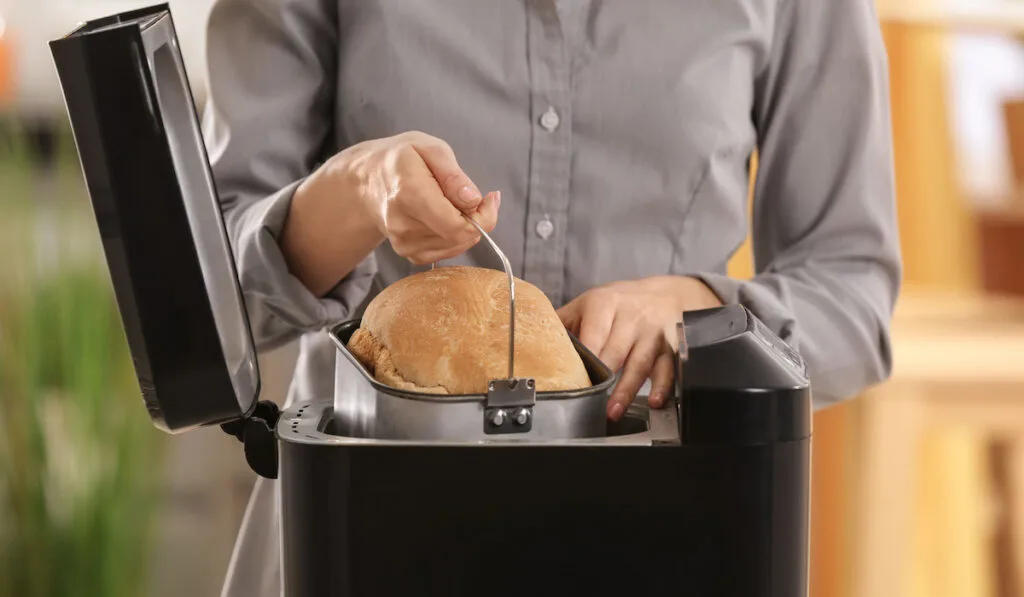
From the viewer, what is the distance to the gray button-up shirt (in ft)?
2.51

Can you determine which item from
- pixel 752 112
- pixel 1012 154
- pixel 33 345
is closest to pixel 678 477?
pixel 752 112

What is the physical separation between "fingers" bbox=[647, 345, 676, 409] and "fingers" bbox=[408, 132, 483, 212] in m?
0.12

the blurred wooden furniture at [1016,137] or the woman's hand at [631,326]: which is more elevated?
the woman's hand at [631,326]

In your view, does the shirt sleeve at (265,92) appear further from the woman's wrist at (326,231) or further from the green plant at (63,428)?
the green plant at (63,428)

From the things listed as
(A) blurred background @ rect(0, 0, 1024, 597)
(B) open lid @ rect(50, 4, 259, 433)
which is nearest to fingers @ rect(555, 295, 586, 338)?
(B) open lid @ rect(50, 4, 259, 433)

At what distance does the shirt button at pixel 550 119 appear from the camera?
77 centimetres

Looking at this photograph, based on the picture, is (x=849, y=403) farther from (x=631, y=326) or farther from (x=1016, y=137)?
(x=631, y=326)

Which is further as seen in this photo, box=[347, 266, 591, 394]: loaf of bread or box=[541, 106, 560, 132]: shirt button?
box=[541, 106, 560, 132]: shirt button

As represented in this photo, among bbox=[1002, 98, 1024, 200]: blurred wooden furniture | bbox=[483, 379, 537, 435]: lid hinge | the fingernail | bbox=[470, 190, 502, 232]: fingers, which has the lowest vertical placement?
bbox=[1002, 98, 1024, 200]: blurred wooden furniture

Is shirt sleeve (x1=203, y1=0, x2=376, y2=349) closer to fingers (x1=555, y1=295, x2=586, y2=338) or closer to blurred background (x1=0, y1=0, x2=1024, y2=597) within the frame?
fingers (x1=555, y1=295, x2=586, y2=338)

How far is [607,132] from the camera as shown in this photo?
776 millimetres

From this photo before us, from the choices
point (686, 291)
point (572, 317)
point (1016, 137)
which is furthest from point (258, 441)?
point (1016, 137)

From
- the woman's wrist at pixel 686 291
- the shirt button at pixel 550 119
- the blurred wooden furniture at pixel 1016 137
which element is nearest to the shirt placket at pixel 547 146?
the shirt button at pixel 550 119

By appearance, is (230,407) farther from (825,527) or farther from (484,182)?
(825,527)
